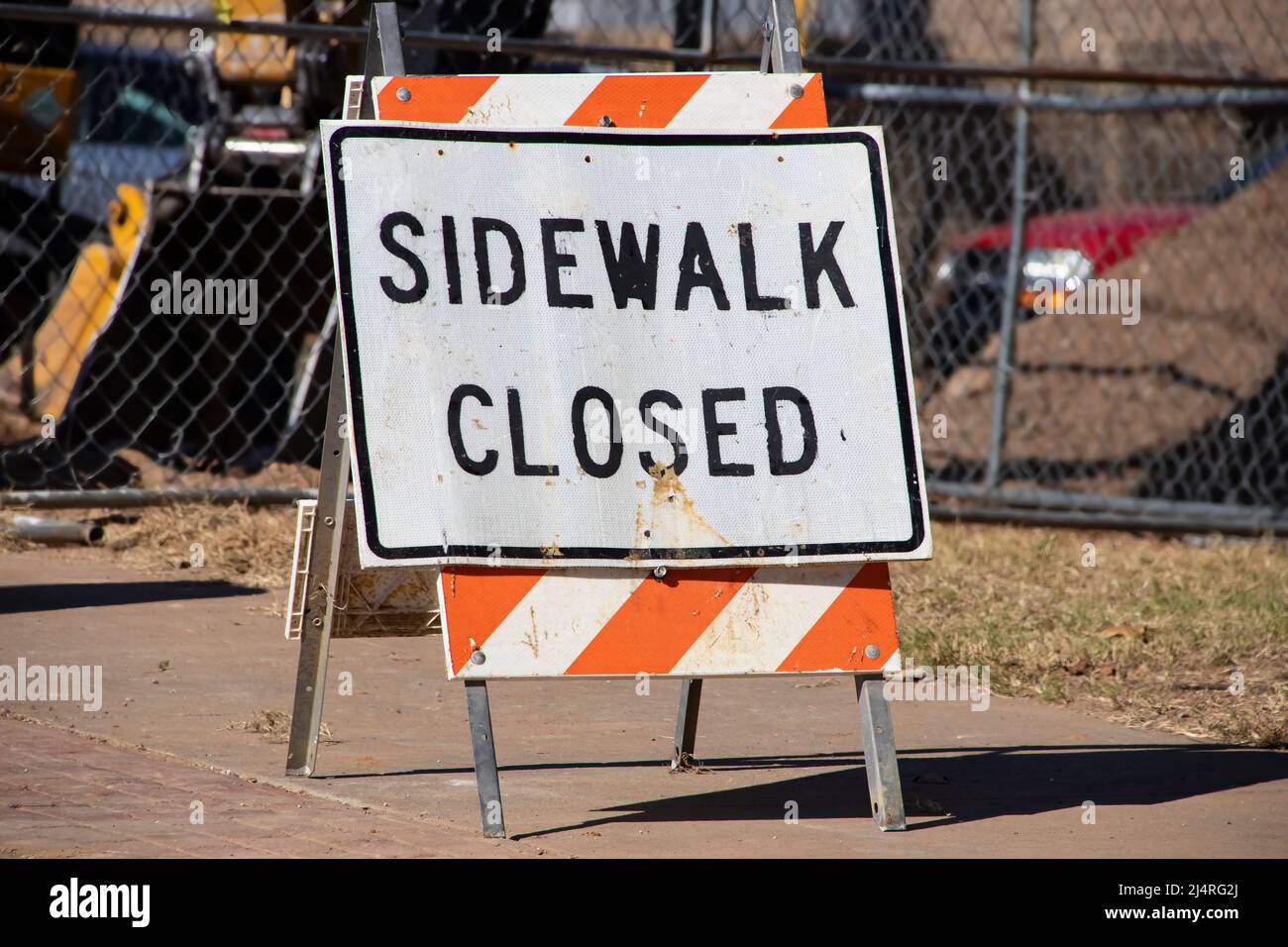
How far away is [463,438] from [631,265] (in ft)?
1.70

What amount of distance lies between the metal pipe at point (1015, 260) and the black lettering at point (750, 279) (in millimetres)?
4690

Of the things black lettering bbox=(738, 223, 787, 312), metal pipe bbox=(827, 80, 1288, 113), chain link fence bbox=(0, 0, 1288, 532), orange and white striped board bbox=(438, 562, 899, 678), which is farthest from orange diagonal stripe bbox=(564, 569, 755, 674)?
metal pipe bbox=(827, 80, 1288, 113)

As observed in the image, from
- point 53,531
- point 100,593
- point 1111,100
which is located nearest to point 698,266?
point 100,593

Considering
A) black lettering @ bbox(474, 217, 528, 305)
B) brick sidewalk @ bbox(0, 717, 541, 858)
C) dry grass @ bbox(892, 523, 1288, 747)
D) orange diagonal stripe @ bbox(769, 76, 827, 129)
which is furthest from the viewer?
dry grass @ bbox(892, 523, 1288, 747)

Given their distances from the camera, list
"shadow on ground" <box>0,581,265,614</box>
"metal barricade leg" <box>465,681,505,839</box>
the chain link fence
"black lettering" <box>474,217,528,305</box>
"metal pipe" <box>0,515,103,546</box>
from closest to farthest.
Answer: "metal barricade leg" <box>465,681,505,839</box> → "black lettering" <box>474,217,528,305</box> → "shadow on ground" <box>0,581,265,614</box> → "metal pipe" <box>0,515,103,546</box> → the chain link fence

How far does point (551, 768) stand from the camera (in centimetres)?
404

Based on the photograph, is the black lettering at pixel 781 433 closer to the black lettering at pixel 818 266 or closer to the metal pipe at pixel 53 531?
the black lettering at pixel 818 266

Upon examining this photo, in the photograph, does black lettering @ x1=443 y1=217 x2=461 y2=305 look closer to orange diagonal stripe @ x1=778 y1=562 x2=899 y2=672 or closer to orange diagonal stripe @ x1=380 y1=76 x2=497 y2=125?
orange diagonal stripe @ x1=380 y1=76 x2=497 y2=125

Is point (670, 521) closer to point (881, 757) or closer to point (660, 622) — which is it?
point (660, 622)

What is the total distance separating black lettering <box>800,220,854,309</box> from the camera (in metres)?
3.56

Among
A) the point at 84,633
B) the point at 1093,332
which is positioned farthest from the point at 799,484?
the point at 1093,332

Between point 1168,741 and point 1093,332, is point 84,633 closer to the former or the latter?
point 1168,741

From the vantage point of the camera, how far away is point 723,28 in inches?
330

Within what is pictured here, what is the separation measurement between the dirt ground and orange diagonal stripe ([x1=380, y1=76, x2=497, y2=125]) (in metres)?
1.48
